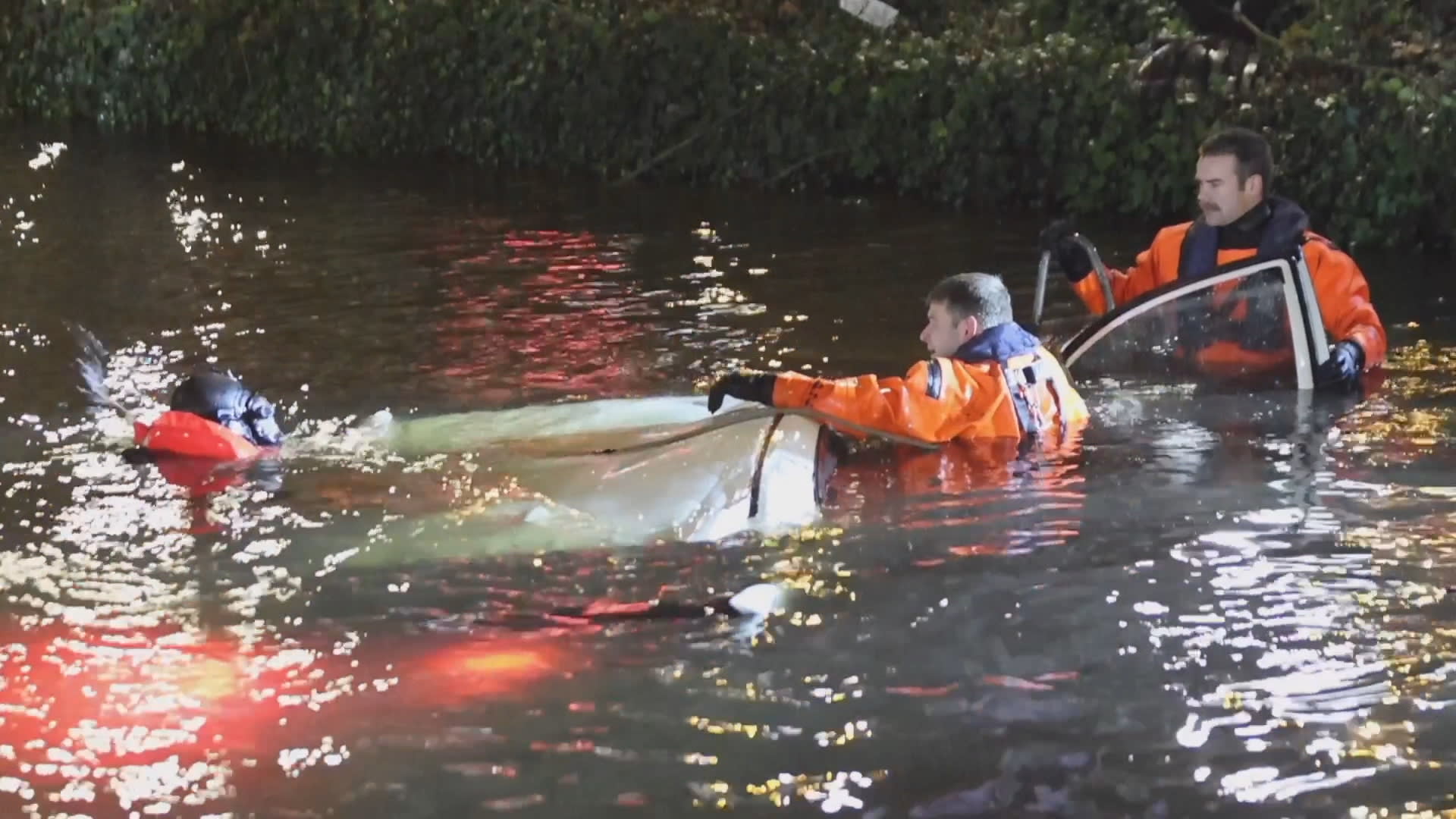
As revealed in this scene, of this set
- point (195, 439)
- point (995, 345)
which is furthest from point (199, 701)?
point (995, 345)

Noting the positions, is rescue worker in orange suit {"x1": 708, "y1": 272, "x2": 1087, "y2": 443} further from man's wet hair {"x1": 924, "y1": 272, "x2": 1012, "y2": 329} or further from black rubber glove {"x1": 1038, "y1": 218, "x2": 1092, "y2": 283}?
black rubber glove {"x1": 1038, "y1": 218, "x2": 1092, "y2": 283}

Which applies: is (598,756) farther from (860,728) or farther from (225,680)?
(225,680)

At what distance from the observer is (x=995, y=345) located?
6.86 metres

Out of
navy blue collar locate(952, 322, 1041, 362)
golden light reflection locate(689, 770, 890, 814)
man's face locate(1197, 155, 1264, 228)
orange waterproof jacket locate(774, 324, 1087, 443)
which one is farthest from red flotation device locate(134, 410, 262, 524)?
man's face locate(1197, 155, 1264, 228)

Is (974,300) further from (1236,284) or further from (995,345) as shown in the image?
(1236,284)

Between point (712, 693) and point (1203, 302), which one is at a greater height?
point (1203, 302)

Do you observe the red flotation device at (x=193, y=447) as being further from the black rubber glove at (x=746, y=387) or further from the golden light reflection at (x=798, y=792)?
the golden light reflection at (x=798, y=792)

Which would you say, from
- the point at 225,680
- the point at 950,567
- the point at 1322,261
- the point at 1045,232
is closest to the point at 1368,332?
the point at 1322,261

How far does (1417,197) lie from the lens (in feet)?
40.3

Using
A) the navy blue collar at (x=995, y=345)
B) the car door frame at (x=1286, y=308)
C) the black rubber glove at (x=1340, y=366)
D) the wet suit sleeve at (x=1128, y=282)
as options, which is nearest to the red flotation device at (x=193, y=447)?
the navy blue collar at (x=995, y=345)

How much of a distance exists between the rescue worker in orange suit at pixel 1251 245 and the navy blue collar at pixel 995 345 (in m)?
1.31

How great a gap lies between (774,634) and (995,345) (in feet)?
5.73

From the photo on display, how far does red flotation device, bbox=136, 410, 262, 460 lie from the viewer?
746 cm

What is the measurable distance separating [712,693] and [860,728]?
0.46 m
